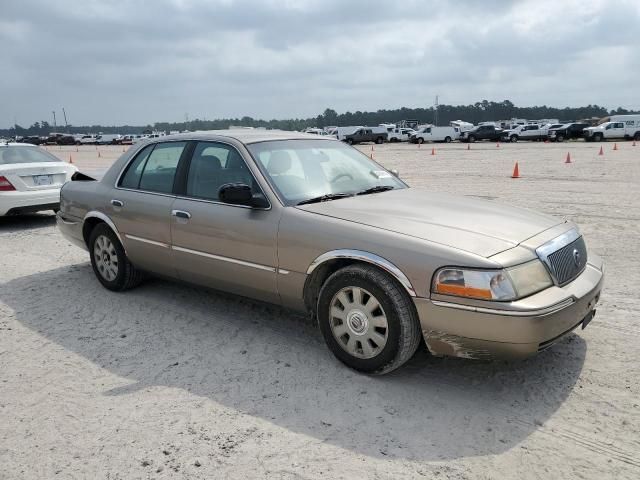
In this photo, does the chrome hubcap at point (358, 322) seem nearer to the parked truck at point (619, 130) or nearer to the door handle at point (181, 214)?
the door handle at point (181, 214)

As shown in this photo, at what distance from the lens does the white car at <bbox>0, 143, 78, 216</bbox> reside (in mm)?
8828

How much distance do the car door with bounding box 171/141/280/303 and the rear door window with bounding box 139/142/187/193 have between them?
0.67 ft

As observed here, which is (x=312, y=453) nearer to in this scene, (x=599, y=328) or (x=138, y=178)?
(x=599, y=328)

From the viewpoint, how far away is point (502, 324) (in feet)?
10.0

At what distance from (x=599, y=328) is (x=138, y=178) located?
4.30 metres

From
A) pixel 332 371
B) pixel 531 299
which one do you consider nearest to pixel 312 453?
pixel 332 371

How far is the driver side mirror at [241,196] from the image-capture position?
3904 millimetres

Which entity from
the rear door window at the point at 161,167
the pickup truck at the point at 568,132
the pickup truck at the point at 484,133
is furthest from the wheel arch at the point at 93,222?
the pickup truck at the point at 484,133

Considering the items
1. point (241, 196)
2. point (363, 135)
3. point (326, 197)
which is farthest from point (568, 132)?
point (241, 196)

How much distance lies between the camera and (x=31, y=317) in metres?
4.95

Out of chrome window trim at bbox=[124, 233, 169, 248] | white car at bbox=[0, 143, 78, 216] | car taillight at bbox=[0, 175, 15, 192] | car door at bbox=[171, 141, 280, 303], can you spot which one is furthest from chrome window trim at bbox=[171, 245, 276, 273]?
car taillight at bbox=[0, 175, 15, 192]

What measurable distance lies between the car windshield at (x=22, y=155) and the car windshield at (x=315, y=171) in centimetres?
685

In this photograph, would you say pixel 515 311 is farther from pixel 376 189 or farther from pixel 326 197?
pixel 376 189

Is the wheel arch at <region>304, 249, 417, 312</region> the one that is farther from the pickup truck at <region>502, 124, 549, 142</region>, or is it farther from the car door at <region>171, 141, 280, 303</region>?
the pickup truck at <region>502, 124, 549, 142</region>
